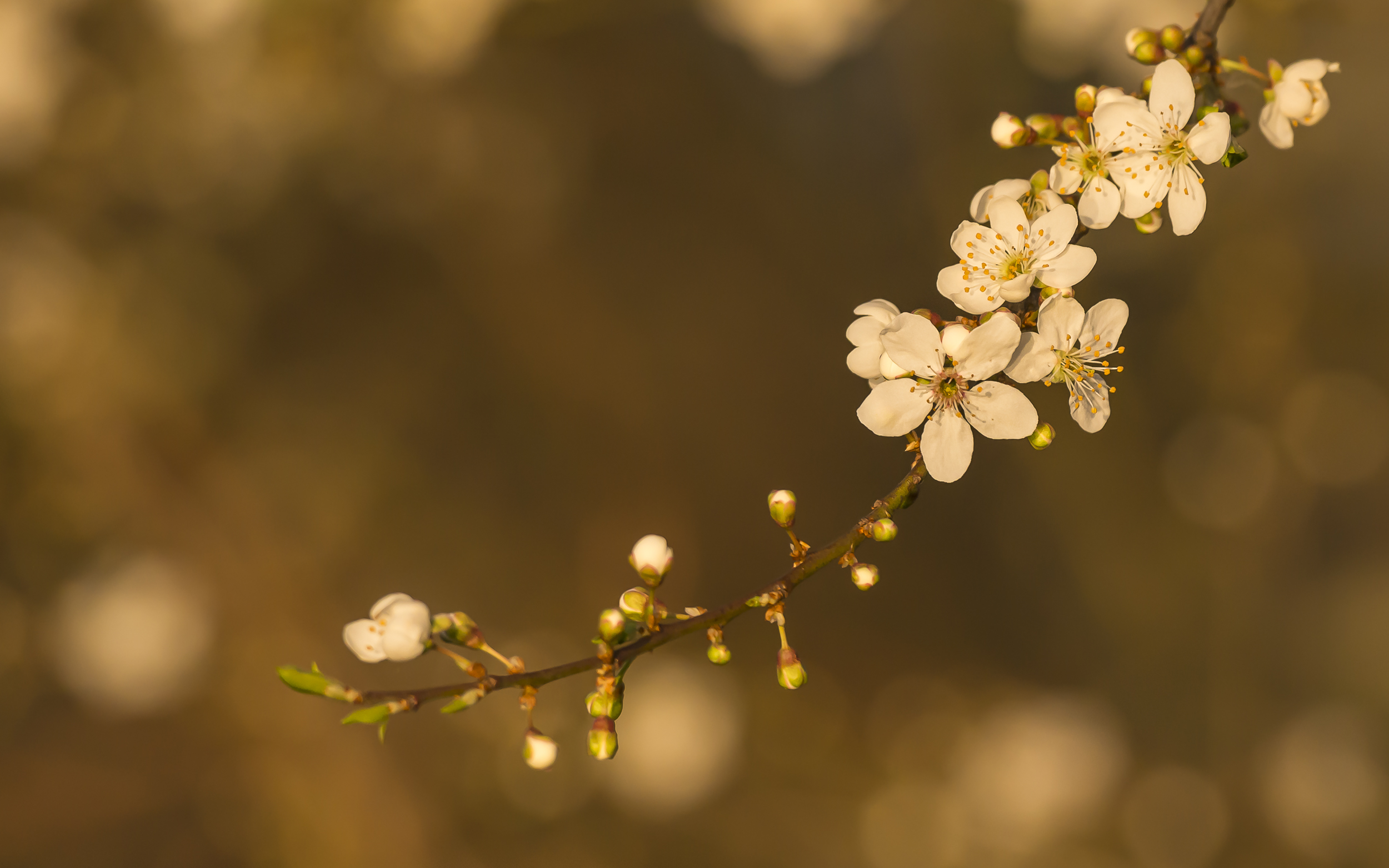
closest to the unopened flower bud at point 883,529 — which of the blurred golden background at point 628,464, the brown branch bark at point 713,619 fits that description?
the brown branch bark at point 713,619

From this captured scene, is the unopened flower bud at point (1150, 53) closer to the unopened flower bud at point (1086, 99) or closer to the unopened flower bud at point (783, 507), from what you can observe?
the unopened flower bud at point (1086, 99)

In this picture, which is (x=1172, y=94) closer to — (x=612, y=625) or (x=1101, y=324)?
(x=1101, y=324)

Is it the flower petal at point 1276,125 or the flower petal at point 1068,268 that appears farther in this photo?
the flower petal at point 1276,125

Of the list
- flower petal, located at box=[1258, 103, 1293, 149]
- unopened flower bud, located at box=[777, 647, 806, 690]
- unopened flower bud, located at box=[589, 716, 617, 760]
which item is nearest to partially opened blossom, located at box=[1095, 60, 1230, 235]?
flower petal, located at box=[1258, 103, 1293, 149]

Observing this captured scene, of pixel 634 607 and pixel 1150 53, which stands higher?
pixel 1150 53

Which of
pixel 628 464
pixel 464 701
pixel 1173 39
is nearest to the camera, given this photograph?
pixel 464 701

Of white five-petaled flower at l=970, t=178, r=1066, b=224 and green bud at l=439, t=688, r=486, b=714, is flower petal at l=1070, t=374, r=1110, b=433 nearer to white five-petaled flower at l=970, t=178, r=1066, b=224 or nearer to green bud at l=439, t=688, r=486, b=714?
white five-petaled flower at l=970, t=178, r=1066, b=224

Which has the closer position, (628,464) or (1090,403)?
(1090,403)

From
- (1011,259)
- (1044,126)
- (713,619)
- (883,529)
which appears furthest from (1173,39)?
(713,619)
